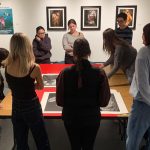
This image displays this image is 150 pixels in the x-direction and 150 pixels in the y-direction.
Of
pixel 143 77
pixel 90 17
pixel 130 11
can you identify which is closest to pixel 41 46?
pixel 90 17

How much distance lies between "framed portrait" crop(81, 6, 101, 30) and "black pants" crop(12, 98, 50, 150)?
157 inches

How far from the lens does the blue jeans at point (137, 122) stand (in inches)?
82.7

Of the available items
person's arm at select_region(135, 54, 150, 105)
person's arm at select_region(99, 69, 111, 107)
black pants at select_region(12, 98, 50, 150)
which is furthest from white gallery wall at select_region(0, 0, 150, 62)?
person's arm at select_region(99, 69, 111, 107)

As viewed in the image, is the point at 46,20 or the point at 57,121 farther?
the point at 46,20

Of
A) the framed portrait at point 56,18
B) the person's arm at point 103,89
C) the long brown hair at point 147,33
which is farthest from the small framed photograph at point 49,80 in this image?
the framed portrait at point 56,18

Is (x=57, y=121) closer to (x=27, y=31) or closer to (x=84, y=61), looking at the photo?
(x=84, y=61)

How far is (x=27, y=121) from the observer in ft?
7.03

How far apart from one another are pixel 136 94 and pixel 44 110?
2.99ft

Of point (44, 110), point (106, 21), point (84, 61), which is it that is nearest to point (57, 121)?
point (44, 110)

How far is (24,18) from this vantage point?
19.2 feet

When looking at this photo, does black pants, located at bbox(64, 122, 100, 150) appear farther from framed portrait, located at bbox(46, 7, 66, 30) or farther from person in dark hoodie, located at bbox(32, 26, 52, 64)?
framed portrait, located at bbox(46, 7, 66, 30)

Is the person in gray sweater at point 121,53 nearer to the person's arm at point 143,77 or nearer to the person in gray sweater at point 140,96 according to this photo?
the person in gray sweater at point 140,96

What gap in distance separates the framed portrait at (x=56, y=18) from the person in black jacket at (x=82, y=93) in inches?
163

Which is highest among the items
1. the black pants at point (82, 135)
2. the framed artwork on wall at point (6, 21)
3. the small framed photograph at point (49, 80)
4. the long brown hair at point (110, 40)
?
the framed artwork on wall at point (6, 21)
